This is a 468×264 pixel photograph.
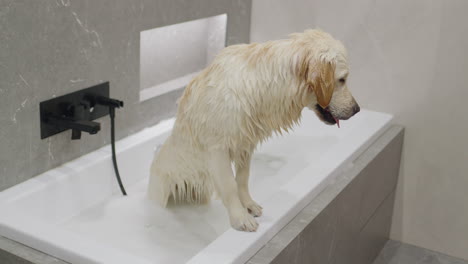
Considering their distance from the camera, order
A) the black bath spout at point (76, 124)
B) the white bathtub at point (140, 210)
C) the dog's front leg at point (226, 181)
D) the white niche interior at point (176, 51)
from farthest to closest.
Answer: the white niche interior at point (176, 51)
the black bath spout at point (76, 124)
the dog's front leg at point (226, 181)
the white bathtub at point (140, 210)

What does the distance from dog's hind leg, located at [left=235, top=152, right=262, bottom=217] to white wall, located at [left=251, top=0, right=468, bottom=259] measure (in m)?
0.99

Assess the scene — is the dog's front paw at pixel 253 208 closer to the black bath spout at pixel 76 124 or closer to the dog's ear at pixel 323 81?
the dog's ear at pixel 323 81

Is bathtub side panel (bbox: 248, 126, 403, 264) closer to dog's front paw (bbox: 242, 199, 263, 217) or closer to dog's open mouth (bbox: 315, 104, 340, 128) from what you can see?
dog's front paw (bbox: 242, 199, 263, 217)

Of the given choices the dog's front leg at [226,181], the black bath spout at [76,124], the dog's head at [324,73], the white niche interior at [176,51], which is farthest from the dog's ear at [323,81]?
the white niche interior at [176,51]

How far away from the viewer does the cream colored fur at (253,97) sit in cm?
147

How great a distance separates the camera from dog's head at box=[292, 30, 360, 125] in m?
1.44

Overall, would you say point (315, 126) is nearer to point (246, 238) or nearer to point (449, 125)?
point (449, 125)

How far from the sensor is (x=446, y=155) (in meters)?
2.39

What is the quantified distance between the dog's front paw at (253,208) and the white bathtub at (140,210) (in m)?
0.02

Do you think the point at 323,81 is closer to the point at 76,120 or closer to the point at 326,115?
the point at 326,115

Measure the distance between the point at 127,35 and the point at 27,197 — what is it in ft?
2.07

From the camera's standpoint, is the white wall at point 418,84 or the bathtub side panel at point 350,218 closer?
the bathtub side panel at point 350,218

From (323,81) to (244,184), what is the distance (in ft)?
1.32

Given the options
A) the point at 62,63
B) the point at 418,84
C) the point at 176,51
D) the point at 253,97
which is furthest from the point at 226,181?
the point at 418,84
